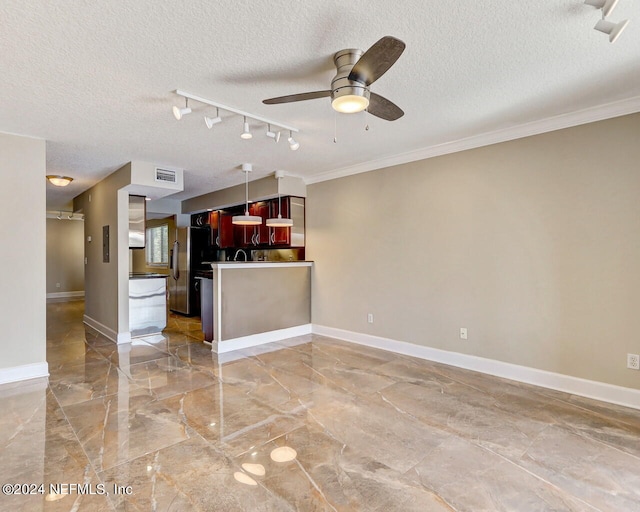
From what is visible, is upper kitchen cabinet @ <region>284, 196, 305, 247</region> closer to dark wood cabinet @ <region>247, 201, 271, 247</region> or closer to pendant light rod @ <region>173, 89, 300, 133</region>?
dark wood cabinet @ <region>247, 201, 271, 247</region>

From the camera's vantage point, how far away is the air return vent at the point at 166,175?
193 inches

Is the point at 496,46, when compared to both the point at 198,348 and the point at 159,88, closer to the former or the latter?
the point at 159,88

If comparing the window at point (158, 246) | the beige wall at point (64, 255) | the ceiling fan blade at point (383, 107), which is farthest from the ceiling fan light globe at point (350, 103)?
the beige wall at point (64, 255)

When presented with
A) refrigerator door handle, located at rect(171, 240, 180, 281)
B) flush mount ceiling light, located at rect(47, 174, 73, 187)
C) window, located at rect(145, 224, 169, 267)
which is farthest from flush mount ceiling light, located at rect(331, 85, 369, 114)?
Answer: window, located at rect(145, 224, 169, 267)

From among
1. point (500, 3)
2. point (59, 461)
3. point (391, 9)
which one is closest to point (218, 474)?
point (59, 461)

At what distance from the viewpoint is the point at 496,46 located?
7.23 ft

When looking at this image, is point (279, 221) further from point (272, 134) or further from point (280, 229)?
point (272, 134)

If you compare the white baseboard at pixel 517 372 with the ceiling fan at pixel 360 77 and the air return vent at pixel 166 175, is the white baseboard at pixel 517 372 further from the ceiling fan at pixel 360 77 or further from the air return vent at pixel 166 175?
the air return vent at pixel 166 175

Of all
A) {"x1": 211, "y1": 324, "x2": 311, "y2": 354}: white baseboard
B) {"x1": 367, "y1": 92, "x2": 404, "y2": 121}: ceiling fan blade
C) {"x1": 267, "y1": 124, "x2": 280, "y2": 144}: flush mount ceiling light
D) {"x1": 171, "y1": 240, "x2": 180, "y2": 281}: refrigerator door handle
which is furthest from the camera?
{"x1": 171, "y1": 240, "x2": 180, "y2": 281}: refrigerator door handle

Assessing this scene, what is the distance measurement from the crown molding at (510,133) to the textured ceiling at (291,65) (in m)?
0.04

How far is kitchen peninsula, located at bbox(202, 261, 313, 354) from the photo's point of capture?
15.4 feet

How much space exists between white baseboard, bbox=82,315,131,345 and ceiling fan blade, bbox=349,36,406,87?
16.1ft

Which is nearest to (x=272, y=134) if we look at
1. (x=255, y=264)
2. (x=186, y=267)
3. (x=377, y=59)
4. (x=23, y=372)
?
(x=377, y=59)

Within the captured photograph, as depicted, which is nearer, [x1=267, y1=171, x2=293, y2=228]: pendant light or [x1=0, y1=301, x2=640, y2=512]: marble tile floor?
[x1=0, y1=301, x2=640, y2=512]: marble tile floor
